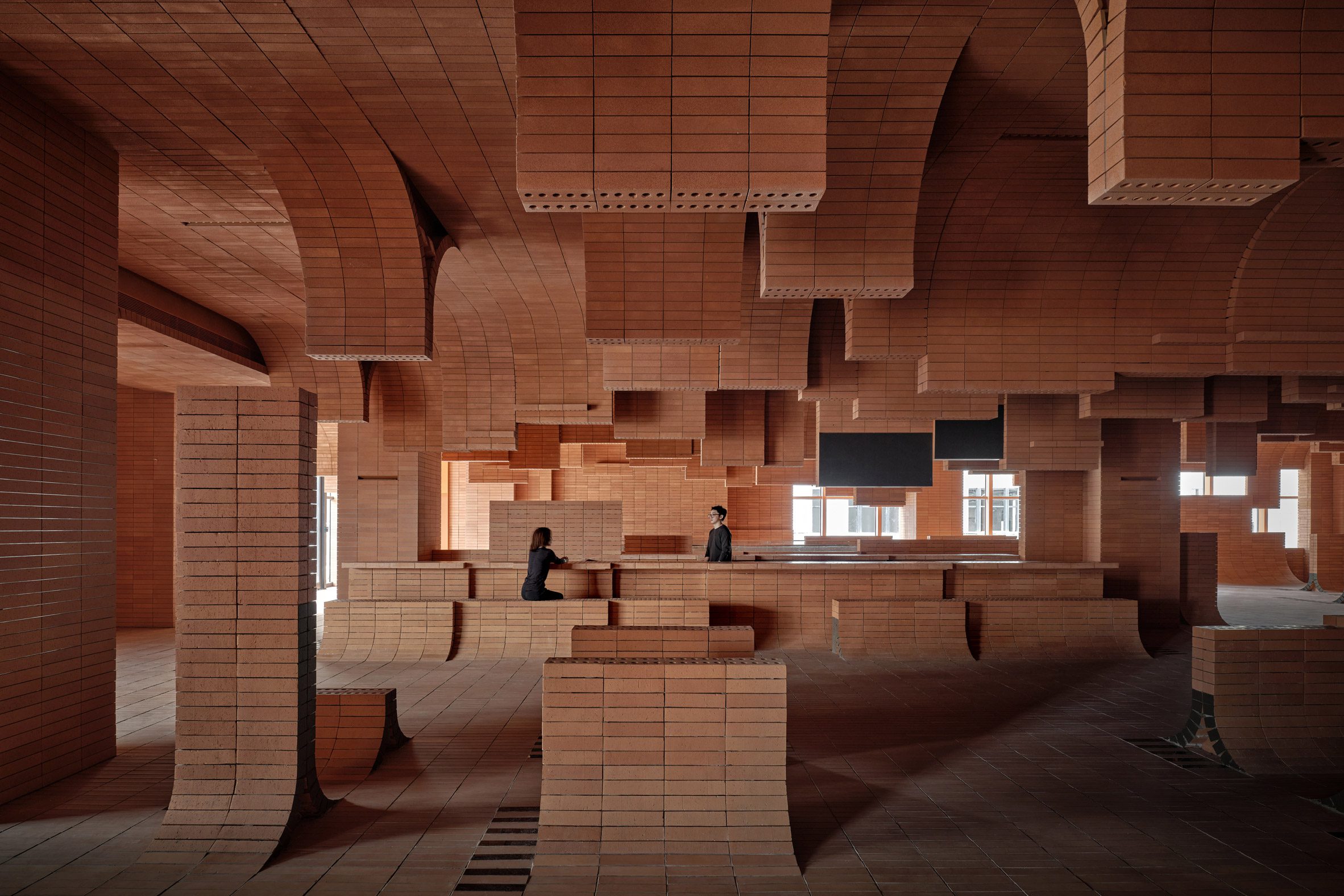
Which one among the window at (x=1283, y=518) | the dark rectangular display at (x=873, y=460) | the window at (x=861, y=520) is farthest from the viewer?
the window at (x=861, y=520)

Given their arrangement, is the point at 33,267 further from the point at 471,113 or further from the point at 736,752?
the point at 736,752

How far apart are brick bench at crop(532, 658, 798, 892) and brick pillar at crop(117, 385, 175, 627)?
14.1 metres

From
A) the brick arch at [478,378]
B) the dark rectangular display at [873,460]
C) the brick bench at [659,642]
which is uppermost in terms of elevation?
the brick arch at [478,378]

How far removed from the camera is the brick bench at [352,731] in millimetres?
6750

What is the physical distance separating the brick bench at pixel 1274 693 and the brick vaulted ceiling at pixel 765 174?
3087 millimetres

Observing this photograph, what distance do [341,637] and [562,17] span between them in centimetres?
986

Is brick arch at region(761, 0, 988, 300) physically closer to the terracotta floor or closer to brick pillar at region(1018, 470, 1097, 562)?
the terracotta floor

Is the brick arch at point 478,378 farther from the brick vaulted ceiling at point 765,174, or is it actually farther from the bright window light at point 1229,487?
the bright window light at point 1229,487

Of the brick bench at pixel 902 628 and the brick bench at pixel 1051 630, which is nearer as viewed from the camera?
the brick bench at pixel 902 628

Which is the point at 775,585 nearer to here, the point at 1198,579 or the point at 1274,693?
the point at 1274,693

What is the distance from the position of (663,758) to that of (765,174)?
317 centimetres

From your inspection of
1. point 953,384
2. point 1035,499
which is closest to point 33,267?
point 953,384

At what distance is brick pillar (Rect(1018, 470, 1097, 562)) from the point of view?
1456 centimetres

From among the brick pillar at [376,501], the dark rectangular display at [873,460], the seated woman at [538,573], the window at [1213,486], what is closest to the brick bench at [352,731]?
the seated woman at [538,573]
